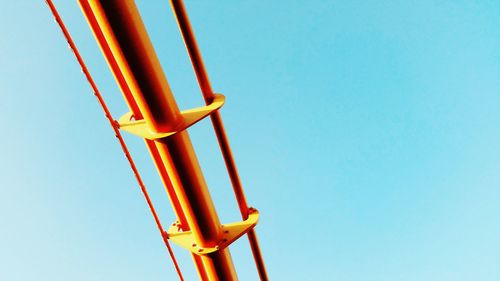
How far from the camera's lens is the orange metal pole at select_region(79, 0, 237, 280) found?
3.19m

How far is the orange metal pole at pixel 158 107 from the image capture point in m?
3.19

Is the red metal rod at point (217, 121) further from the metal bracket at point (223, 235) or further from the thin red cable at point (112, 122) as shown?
the thin red cable at point (112, 122)

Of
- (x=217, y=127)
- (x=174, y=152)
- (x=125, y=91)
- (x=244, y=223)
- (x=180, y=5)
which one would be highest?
(x=180, y=5)

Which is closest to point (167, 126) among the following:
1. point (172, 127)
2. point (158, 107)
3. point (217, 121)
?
point (172, 127)

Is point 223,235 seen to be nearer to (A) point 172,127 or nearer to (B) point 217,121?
(B) point 217,121

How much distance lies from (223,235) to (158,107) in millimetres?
1634

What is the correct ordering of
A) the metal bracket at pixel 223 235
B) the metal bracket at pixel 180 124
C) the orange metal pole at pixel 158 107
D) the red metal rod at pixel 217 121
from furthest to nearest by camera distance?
the metal bracket at pixel 223 235, the metal bracket at pixel 180 124, the red metal rod at pixel 217 121, the orange metal pole at pixel 158 107

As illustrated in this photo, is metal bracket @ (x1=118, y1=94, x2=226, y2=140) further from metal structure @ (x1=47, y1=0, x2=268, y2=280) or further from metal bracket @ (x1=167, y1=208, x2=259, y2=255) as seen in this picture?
metal bracket @ (x1=167, y1=208, x2=259, y2=255)

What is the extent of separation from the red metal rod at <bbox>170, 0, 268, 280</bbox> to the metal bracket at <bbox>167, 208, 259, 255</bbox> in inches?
3.3

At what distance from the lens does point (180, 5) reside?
3469mm

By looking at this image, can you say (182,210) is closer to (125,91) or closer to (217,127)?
(217,127)

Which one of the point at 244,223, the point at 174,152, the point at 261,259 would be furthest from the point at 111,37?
the point at 261,259

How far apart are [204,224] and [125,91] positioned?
1.51m

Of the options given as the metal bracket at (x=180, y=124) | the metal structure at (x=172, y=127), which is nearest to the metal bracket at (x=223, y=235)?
the metal structure at (x=172, y=127)
